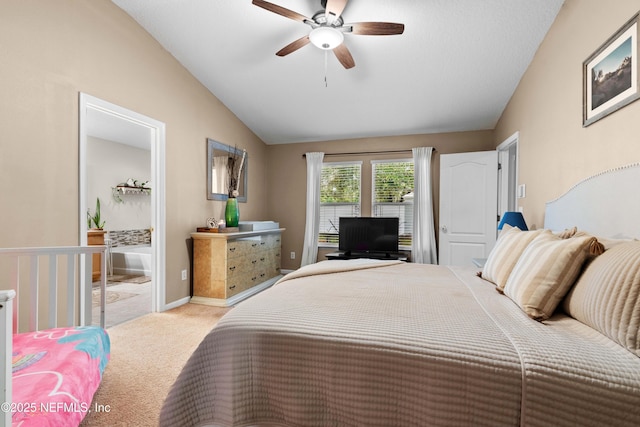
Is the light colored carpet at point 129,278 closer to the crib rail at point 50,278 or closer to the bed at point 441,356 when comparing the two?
the crib rail at point 50,278

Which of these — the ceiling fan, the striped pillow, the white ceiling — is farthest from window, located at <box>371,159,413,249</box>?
the striped pillow

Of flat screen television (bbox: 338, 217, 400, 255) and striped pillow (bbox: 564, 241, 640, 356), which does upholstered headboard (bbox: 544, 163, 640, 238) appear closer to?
striped pillow (bbox: 564, 241, 640, 356)

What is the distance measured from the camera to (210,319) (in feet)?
10.2

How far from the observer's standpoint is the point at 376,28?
226cm

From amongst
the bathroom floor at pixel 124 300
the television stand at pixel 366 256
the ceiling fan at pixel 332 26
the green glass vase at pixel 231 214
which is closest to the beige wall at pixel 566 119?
the ceiling fan at pixel 332 26

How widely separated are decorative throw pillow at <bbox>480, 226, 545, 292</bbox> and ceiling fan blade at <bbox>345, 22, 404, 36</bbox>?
5.38 ft

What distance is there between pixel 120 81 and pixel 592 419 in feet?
12.2

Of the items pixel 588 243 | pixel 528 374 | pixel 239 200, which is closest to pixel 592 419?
pixel 528 374

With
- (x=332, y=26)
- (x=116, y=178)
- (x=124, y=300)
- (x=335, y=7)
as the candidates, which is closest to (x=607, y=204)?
(x=335, y=7)

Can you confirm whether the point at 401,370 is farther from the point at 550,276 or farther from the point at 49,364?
the point at 49,364

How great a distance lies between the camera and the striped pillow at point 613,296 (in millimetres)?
902

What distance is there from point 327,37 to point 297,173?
9.84ft

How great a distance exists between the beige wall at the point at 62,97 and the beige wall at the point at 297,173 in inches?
80.5

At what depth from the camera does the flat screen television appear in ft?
14.8
